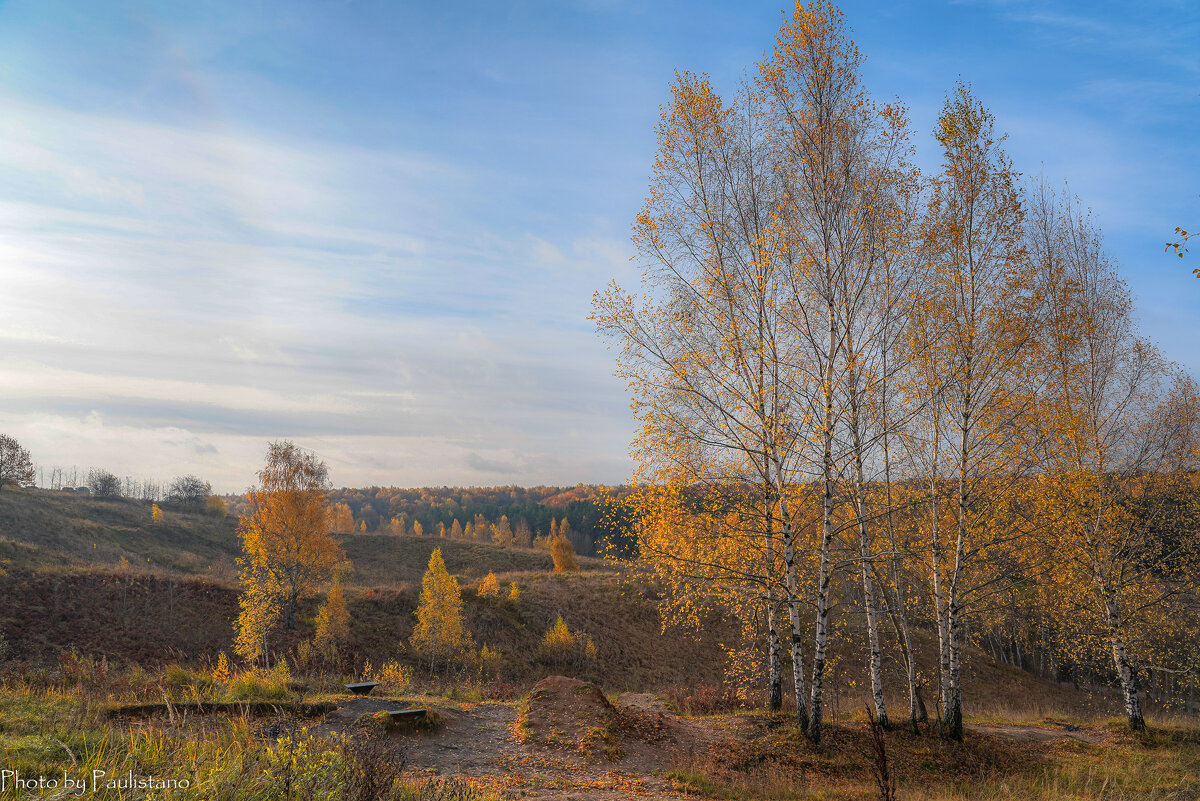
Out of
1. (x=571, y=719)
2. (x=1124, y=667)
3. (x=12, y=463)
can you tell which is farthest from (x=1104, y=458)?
(x=12, y=463)

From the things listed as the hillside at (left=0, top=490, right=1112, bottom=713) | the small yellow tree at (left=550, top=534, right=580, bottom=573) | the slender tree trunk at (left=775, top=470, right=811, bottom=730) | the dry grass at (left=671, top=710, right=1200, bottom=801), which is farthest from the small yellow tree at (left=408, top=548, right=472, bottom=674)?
the small yellow tree at (left=550, top=534, right=580, bottom=573)

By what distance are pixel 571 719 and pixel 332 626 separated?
71.1ft

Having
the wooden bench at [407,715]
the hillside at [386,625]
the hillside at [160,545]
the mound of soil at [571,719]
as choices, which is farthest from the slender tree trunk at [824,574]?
the hillside at [160,545]

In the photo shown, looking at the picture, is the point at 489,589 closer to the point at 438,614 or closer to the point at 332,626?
the point at 332,626

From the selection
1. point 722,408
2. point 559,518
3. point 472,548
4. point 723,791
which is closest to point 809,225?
point 722,408

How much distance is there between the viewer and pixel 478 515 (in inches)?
4281

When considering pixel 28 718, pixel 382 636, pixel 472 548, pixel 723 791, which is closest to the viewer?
pixel 28 718

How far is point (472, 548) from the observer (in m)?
64.6

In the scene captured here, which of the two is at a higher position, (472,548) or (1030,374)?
(1030,374)

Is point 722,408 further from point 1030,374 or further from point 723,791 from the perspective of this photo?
point 1030,374

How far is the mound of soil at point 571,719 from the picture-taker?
11453 mm

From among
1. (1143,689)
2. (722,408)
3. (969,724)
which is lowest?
(1143,689)

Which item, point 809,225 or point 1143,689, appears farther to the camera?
point 1143,689

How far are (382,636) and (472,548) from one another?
33356 millimetres
